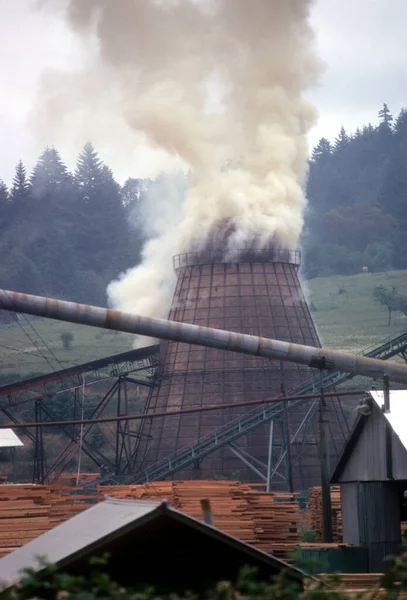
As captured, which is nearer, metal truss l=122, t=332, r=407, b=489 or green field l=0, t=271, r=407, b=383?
metal truss l=122, t=332, r=407, b=489

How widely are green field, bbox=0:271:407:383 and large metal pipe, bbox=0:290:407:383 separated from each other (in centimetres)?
5000

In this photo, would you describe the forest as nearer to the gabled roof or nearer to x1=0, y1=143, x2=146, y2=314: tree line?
x1=0, y1=143, x2=146, y2=314: tree line

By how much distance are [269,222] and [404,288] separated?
5874 cm

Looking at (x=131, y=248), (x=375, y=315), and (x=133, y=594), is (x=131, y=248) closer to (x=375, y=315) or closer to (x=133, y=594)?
(x=375, y=315)

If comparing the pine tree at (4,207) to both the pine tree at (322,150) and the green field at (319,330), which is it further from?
the pine tree at (322,150)

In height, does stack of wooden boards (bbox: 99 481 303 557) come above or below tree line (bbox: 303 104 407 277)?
below

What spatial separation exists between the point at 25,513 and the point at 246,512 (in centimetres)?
431

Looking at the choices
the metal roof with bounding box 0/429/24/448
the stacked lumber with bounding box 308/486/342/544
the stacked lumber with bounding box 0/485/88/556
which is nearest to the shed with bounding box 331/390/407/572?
the stacked lumber with bounding box 308/486/342/544

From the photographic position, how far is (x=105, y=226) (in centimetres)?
12381

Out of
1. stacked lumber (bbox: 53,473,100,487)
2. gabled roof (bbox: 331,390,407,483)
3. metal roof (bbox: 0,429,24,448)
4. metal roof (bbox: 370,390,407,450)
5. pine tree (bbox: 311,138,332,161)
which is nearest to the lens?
metal roof (bbox: 370,390,407,450)

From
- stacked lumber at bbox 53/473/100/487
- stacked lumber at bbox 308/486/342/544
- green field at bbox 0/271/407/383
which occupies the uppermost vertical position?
green field at bbox 0/271/407/383

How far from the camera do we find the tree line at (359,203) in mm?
126188

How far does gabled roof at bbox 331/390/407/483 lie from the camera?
21859 mm

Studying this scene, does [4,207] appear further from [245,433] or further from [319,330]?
[245,433]
